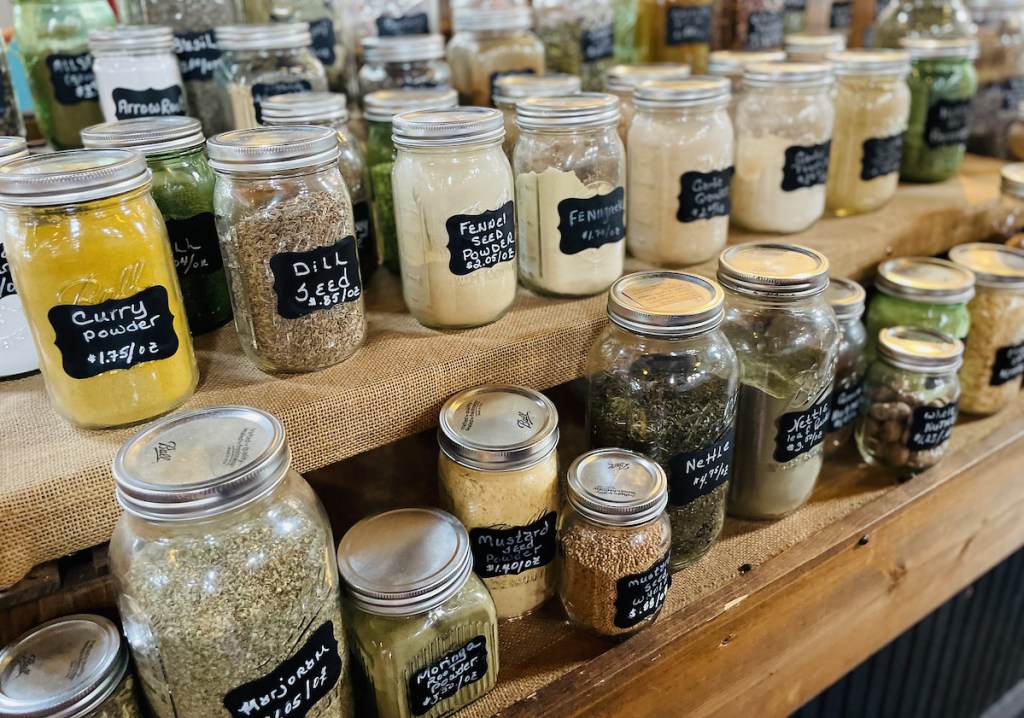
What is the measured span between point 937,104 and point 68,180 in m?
1.42

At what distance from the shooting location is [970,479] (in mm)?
1188

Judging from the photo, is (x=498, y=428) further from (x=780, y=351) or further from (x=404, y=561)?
(x=780, y=351)

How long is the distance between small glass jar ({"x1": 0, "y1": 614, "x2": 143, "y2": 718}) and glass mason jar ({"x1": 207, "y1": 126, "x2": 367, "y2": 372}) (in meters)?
0.32

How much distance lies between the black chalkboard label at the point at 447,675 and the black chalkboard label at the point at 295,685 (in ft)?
0.28

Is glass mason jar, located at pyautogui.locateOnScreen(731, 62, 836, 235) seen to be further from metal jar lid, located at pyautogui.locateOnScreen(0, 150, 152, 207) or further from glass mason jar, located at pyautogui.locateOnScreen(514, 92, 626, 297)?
metal jar lid, located at pyautogui.locateOnScreen(0, 150, 152, 207)

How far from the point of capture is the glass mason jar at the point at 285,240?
0.80 meters

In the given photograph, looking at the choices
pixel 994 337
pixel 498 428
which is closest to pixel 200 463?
pixel 498 428

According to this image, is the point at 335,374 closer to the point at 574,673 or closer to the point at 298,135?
the point at 298,135

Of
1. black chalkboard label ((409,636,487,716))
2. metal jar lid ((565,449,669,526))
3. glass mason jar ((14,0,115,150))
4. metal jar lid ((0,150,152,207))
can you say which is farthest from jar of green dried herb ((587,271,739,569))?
glass mason jar ((14,0,115,150))

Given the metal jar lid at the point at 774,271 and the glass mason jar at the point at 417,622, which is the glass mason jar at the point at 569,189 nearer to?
the metal jar lid at the point at 774,271

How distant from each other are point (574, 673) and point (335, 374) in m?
0.42

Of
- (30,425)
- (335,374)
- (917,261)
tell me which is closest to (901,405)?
(917,261)

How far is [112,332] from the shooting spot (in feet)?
2.43

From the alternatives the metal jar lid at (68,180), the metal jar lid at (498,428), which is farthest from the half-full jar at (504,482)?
the metal jar lid at (68,180)
